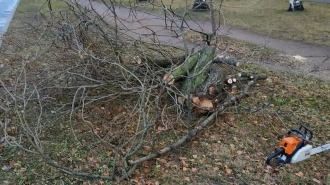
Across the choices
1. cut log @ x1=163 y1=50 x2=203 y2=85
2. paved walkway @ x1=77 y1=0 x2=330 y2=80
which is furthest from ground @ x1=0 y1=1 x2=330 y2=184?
paved walkway @ x1=77 y1=0 x2=330 y2=80

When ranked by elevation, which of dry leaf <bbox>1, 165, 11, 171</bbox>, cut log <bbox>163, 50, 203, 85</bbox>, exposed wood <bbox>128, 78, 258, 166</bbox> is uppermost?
cut log <bbox>163, 50, 203, 85</bbox>

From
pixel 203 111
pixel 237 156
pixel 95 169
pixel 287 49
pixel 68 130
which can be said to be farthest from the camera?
pixel 287 49

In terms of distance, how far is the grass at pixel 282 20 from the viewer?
9.22 metres

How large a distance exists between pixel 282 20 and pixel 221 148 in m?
7.41

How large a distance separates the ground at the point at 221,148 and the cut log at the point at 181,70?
73cm

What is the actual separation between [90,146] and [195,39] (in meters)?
5.37

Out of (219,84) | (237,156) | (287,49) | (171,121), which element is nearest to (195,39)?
(287,49)

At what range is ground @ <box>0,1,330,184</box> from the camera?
3850 millimetres

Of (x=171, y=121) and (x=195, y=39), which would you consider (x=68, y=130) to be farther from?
(x=195, y=39)

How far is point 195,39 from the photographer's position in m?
9.04

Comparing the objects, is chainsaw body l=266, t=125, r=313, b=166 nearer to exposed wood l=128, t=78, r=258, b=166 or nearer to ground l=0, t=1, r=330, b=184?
ground l=0, t=1, r=330, b=184

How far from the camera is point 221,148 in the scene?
14.2 ft

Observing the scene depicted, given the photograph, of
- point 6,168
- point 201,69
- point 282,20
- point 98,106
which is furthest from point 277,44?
point 6,168

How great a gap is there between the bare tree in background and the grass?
3493 millimetres
